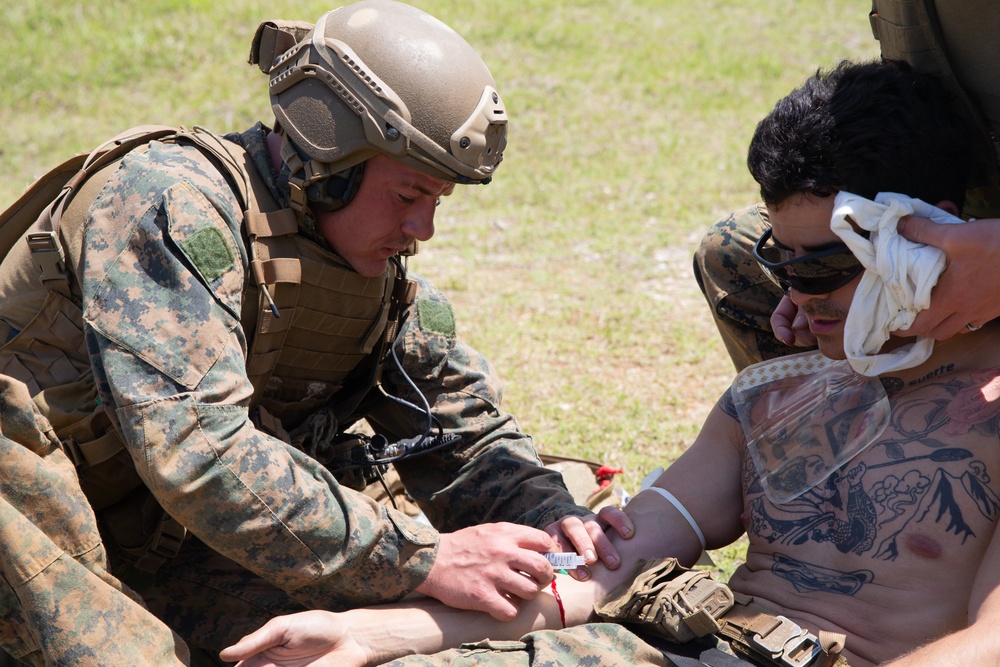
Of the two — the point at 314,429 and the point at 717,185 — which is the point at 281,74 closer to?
the point at 314,429

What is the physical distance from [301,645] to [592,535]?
3.50ft

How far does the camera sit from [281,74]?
3402 millimetres

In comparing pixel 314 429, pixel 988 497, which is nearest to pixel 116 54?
pixel 314 429

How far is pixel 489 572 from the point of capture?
10.5 feet

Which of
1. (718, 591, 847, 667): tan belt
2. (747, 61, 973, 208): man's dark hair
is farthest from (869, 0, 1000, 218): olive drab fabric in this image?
(718, 591, 847, 667): tan belt

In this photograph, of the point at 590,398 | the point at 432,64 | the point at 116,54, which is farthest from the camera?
the point at 116,54

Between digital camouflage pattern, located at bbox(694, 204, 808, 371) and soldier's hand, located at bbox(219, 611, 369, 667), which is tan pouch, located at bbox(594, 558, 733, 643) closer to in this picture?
soldier's hand, located at bbox(219, 611, 369, 667)

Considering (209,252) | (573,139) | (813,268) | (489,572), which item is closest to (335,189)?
(209,252)

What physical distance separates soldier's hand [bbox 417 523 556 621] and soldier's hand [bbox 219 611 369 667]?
339 millimetres

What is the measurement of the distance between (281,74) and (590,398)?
3.17 m

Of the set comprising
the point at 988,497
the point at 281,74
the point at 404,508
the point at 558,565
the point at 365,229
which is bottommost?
the point at 404,508

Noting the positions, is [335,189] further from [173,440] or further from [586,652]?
[586,652]

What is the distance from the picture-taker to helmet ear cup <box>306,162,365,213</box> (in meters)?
3.36

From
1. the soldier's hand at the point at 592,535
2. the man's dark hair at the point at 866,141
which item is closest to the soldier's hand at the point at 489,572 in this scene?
the soldier's hand at the point at 592,535
